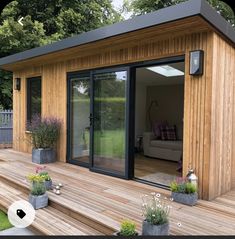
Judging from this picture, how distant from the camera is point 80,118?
6.08m

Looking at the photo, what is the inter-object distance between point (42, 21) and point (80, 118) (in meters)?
10.8

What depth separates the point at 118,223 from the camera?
3.12 metres

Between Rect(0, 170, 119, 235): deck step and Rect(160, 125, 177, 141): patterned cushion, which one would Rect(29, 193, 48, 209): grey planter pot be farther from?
Rect(160, 125, 177, 141): patterned cushion

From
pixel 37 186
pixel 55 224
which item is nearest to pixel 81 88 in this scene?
pixel 37 186

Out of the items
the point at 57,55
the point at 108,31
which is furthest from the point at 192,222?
the point at 57,55

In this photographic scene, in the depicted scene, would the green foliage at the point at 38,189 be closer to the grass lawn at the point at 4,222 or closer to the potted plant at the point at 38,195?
the potted plant at the point at 38,195

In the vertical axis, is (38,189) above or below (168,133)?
below

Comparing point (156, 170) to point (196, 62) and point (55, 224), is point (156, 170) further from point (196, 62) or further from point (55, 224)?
point (55, 224)

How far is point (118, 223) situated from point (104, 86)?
279 cm

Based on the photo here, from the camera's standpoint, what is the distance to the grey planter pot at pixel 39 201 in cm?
377

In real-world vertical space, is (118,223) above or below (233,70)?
below

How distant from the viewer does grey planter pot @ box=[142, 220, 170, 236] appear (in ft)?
8.89

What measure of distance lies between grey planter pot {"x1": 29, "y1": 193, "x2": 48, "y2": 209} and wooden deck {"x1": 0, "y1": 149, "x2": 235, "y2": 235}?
0.07 m

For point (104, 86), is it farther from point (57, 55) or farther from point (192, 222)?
point (192, 222)
